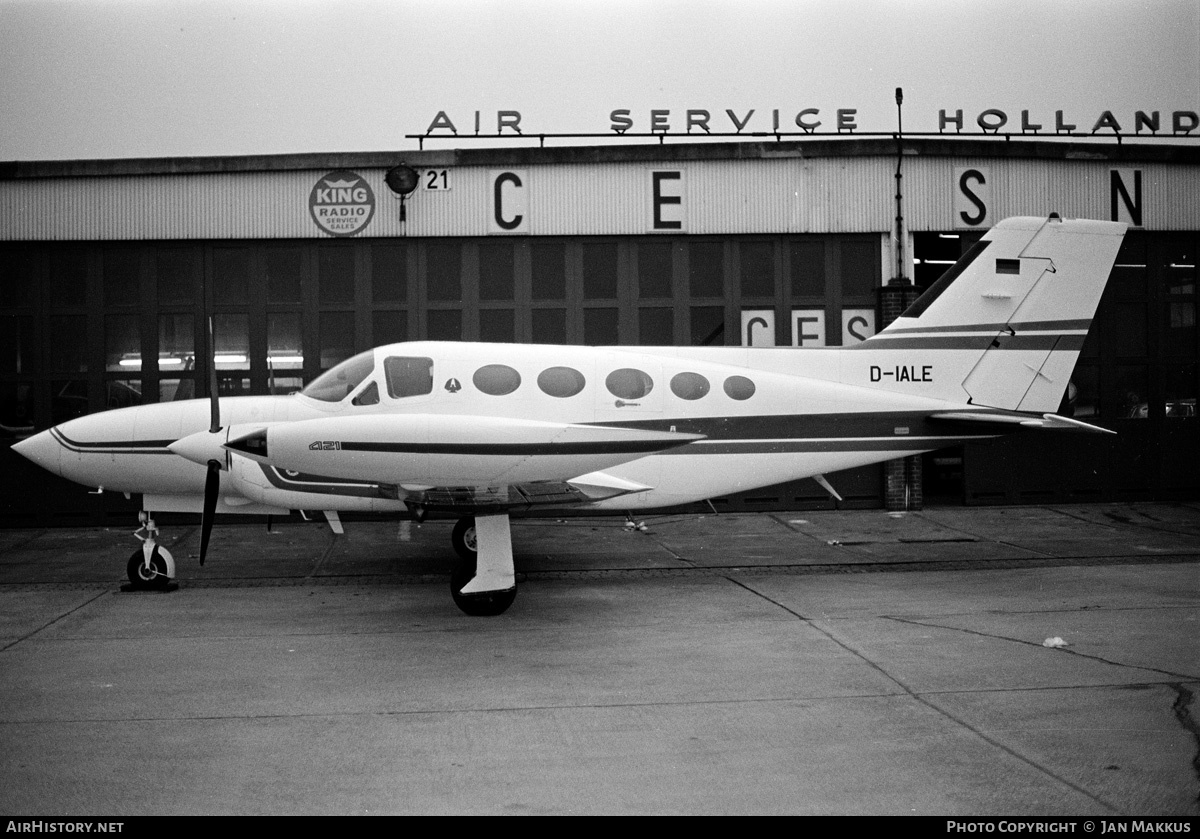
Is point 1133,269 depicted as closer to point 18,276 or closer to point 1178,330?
point 1178,330

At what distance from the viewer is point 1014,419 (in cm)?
1054

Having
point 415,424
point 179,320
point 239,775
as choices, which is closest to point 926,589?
point 415,424

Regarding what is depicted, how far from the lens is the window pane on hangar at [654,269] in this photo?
15805 millimetres

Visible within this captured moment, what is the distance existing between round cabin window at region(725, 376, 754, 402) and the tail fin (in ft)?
5.82

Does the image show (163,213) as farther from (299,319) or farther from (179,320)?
(299,319)

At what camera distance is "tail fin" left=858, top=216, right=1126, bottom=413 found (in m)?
11.0

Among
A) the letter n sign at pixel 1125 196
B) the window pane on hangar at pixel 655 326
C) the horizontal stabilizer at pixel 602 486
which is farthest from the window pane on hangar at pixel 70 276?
the letter n sign at pixel 1125 196

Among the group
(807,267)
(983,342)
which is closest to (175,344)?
(807,267)

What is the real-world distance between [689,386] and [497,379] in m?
2.06

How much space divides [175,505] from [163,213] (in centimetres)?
687

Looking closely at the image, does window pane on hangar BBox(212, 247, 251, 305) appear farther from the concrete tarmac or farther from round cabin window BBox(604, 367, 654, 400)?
round cabin window BBox(604, 367, 654, 400)

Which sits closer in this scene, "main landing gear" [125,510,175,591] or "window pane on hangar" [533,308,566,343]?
"main landing gear" [125,510,175,591]

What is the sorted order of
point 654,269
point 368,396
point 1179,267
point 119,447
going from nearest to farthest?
point 368,396 → point 119,447 → point 654,269 → point 1179,267

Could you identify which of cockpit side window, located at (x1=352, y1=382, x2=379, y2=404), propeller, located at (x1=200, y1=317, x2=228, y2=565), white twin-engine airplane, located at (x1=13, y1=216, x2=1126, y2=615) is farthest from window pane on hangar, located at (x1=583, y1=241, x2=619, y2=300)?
propeller, located at (x1=200, y1=317, x2=228, y2=565)
